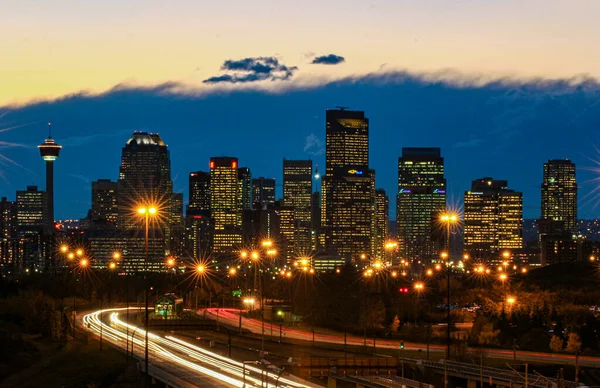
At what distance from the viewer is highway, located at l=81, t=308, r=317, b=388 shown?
58156mm

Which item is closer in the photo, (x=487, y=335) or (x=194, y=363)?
(x=194, y=363)

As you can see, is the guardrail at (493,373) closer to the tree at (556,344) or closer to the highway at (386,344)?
the highway at (386,344)

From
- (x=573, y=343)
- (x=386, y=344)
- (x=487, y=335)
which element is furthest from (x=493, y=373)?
(x=487, y=335)

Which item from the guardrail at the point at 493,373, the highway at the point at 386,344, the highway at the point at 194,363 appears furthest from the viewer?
the highway at the point at 386,344

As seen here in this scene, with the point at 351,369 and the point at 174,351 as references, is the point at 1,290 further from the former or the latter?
the point at 351,369

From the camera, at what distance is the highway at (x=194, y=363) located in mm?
58156

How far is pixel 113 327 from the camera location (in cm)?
9725

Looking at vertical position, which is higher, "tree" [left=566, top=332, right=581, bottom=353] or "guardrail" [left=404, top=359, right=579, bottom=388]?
"guardrail" [left=404, top=359, right=579, bottom=388]

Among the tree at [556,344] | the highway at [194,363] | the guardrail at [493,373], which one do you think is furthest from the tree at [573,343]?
the highway at [194,363]

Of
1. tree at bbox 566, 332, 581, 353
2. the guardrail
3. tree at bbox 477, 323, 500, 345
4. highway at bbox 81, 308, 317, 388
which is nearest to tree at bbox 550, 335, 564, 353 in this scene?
tree at bbox 566, 332, 581, 353

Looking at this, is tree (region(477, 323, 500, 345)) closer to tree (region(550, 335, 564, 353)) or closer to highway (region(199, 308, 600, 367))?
highway (region(199, 308, 600, 367))

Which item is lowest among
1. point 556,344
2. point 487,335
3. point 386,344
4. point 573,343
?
point 386,344

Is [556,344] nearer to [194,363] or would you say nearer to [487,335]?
[487,335]

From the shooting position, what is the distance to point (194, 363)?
69125mm
